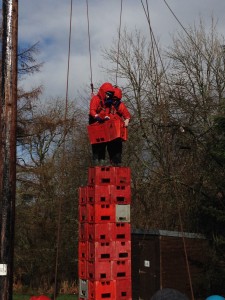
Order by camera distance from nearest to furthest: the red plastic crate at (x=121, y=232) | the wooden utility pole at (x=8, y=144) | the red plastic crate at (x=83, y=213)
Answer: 1. the red plastic crate at (x=121, y=232)
2. the red plastic crate at (x=83, y=213)
3. the wooden utility pole at (x=8, y=144)

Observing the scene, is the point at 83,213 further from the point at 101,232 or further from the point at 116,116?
the point at 116,116

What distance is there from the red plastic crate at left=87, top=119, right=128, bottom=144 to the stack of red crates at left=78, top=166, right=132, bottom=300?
20.0 inches

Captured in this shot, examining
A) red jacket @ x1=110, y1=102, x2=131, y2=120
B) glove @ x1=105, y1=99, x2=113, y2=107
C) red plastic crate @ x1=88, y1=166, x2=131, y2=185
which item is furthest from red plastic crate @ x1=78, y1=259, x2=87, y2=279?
glove @ x1=105, y1=99, x2=113, y2=107

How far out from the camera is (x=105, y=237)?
7.03 meters

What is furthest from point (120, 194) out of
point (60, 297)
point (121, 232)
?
point (60, 297)

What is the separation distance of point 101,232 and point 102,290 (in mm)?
776

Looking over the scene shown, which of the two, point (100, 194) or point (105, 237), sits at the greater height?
point (100, 194)

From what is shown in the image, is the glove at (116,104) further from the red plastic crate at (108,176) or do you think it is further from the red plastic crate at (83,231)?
the red plastic crate at (83,231)

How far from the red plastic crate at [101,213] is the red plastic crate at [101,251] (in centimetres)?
31

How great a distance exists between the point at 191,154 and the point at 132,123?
12.7ft

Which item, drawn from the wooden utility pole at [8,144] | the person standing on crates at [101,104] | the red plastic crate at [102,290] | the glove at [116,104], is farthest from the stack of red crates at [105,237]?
the wooden utility pole at [8,144]

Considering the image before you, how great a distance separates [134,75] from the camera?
2406cm

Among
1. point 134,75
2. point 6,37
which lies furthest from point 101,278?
point 134,75

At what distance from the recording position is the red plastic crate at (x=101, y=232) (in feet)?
22.9
